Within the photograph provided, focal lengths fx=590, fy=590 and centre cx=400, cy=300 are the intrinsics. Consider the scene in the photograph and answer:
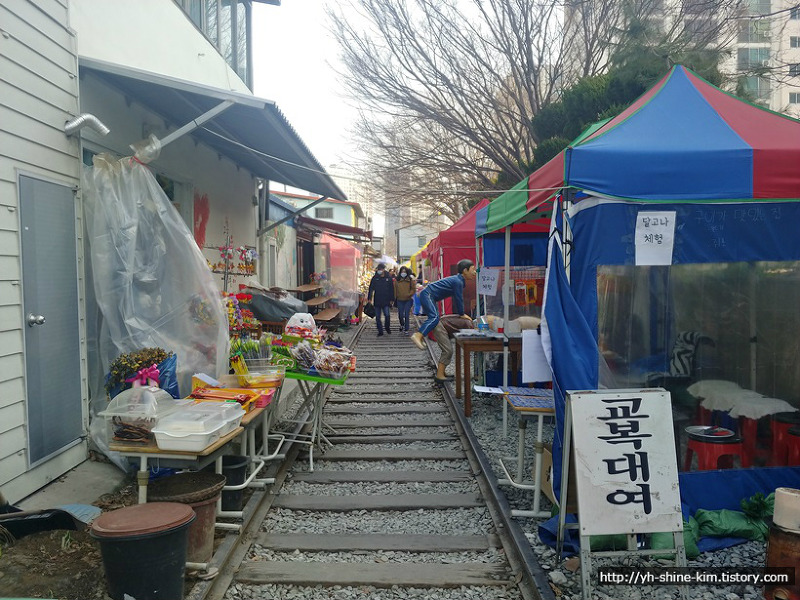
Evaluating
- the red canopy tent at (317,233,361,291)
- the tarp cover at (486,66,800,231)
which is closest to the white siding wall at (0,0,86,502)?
the tarp cover at (486,66,800,231)

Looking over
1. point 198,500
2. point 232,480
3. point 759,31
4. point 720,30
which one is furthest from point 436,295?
point 720,30

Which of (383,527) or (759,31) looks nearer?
(383,527)

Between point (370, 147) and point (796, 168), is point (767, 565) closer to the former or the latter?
point (796, 168)

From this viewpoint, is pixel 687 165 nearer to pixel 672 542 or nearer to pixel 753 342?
pixel 753 342

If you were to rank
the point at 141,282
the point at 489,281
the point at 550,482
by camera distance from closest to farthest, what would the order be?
the point at 550,482 < the point at 141,282 < the point at 489,281

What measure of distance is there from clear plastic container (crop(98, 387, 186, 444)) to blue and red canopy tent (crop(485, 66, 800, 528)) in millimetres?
2749

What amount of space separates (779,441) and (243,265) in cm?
872

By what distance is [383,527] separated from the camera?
14.9 ft

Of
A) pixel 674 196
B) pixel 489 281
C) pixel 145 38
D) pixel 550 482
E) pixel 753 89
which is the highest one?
pixel 753 89

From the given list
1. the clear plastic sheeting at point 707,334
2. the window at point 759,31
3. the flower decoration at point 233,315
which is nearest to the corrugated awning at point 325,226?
the flower decoration at point 233,315

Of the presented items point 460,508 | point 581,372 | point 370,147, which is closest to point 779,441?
point 581,372

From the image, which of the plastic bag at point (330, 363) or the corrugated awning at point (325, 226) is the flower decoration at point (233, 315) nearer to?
the plastic bag at point (330, 363)

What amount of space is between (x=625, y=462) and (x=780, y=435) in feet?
6.11

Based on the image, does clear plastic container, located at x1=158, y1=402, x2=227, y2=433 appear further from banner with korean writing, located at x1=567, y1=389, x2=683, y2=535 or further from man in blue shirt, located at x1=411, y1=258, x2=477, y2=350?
man in blue shirt, located at x1=411, y1=258, x2=477, y2=350
